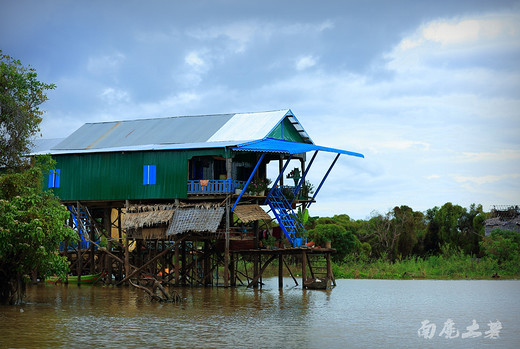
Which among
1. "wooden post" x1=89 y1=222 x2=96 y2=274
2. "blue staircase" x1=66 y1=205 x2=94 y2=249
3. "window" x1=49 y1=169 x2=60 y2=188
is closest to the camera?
"blue staircase" x1=66 y1=205 x2=94 y2=249

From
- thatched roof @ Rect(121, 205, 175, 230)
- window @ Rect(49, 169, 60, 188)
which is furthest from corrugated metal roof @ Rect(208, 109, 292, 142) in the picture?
window @ Rect(49, 169, 60, 188)

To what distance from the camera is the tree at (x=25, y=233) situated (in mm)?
25047

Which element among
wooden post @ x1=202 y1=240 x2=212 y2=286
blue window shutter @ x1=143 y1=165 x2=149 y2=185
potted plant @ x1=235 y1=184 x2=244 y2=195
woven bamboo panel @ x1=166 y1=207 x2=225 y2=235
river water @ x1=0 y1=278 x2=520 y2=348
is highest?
blue window shutter @ x1=143 y1=165 x2=149 y2=185

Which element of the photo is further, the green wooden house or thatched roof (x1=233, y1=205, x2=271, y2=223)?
the green wooden house

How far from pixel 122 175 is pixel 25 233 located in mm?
13852

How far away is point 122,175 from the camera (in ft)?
128

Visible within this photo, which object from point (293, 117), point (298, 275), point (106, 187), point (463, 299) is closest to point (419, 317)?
point (463, 299)

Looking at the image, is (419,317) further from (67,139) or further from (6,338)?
(67,139)

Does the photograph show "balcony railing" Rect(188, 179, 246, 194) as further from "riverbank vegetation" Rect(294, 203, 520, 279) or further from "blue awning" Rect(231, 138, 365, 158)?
"riverbank vegetation" Rect(294, 203, 520, 279)

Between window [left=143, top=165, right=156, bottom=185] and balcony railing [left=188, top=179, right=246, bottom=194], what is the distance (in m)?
2.20

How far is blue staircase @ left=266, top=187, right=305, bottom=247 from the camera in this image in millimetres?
36006

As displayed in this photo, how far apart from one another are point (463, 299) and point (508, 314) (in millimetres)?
5893

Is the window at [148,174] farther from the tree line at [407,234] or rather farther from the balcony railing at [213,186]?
the tree line at [407,234]

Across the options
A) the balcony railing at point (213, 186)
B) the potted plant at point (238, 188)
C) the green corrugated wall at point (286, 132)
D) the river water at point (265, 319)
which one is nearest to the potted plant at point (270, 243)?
the river water at point (265, 319)
